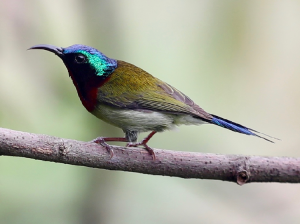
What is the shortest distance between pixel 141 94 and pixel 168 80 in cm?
148

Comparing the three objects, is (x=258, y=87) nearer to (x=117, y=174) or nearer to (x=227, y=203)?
(x=227, y=203)

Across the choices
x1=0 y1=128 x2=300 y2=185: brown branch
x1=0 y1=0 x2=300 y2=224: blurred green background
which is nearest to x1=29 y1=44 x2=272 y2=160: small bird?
x1=0 y1=128 x2=300 y2=185: brown branch

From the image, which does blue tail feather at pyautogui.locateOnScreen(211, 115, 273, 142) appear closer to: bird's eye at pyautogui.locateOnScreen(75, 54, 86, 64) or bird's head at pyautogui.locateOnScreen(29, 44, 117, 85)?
bird's head at pyautogui.locateOnScreen(29, 44, 117, 85)

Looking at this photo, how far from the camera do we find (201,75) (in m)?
4.90

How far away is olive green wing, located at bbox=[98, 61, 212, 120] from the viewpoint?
334 centimetres

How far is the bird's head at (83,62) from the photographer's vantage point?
3326mm

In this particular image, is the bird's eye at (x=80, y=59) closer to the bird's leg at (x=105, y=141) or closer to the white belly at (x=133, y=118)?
the white belly at (x=133, y=118)

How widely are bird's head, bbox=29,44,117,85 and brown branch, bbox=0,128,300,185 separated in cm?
94

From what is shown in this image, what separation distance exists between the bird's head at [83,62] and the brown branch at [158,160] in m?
0.94

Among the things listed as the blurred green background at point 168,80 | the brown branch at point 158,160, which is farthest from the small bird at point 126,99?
the blurred green background at point 168,80

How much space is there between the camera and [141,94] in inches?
Result: 135

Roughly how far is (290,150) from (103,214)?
2512 millimetres

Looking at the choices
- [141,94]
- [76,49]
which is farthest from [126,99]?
[76,49]

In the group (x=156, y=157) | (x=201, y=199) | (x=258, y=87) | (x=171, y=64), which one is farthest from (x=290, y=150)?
(x=156, y=157)
